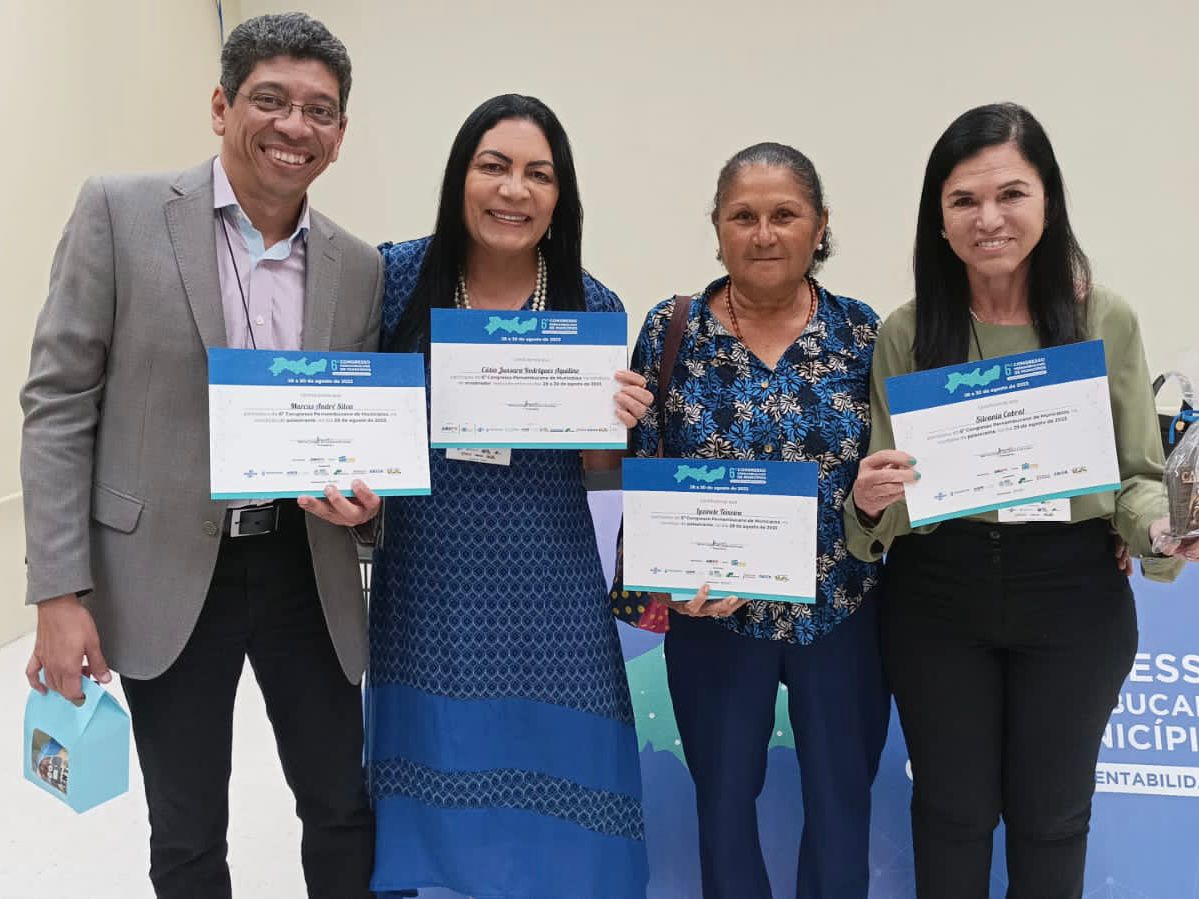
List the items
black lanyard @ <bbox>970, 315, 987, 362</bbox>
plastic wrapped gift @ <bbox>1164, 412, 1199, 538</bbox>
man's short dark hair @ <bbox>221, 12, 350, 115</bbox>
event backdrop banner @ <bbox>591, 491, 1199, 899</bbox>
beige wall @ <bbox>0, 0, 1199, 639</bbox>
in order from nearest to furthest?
plastic wrapped gift @ <bbox>1164, 412, 1199, 538</bbox>, man's short dark hair @ <bbox>221, 12, 350, 115</bbox>, black lanyard @ <bbox>970, 315, 987, 362</bbox>, event backdrop banner @ <bbox>591, 491, 1199, 899</bbox>, beige wall @ <bbox>0, 0, 1199, 639</bbox>

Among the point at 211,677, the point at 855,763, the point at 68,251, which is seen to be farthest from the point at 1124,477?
the point at 68,251

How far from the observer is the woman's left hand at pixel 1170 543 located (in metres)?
1.50

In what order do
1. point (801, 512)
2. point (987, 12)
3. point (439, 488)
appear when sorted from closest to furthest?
point (801, 512) < point (439, 488) < point (987, 12)

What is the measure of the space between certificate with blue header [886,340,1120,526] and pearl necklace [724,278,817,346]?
305 mm

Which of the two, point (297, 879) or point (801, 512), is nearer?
point (801, 512)

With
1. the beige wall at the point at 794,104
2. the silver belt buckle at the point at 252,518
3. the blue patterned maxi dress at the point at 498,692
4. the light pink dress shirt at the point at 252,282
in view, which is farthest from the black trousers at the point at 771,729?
the beige wall at the point at 794,104

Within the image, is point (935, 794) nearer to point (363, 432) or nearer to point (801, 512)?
point (801, 512)

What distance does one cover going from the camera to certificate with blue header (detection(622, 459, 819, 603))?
1658 mm

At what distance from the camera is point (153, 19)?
4980mm

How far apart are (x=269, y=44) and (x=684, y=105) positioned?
3.88m

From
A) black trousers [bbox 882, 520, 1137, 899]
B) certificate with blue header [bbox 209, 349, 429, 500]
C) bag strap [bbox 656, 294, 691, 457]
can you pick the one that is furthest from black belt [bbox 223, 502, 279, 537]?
black trousers [bbox 882, 520, 1137, 899]

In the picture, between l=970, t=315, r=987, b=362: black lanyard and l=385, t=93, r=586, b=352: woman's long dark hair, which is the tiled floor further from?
l=970, t=315, r=987, b=362: black lanyard

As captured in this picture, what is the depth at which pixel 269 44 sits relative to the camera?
1576mm

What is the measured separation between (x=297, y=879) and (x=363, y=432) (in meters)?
1.64
